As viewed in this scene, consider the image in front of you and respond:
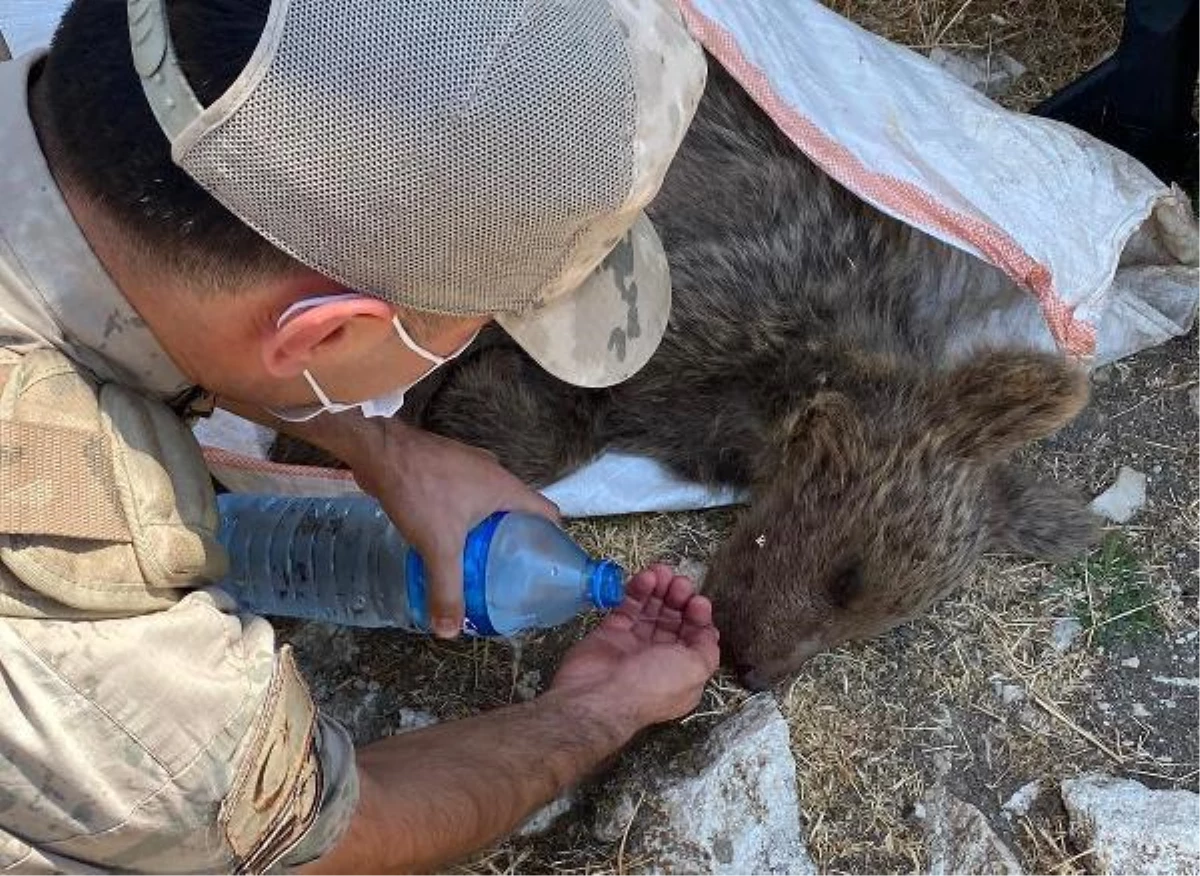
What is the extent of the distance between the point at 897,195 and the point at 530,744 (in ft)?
6.40

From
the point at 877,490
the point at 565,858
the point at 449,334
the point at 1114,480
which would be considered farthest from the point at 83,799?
the point at 1114,480

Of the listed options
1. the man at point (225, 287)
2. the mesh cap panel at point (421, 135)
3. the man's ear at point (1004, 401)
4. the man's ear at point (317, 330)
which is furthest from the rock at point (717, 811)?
the mesh cap panel at point (421, 135)

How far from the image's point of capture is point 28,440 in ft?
7.43

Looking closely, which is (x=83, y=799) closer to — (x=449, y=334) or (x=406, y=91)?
(x=449, y=334)

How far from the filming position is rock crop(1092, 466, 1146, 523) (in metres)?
4.88

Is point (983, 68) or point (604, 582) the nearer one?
point (604, 582)

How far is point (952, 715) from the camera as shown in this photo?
177 inches

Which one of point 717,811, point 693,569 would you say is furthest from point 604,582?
point 693,569

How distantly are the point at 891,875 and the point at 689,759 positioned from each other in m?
0.66

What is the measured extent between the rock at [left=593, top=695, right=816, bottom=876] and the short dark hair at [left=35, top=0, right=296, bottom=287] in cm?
244

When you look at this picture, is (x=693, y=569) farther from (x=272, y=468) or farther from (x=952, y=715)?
(x=272, y=468)

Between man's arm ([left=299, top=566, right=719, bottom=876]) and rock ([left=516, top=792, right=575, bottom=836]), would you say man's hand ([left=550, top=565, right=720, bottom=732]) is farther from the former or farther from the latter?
rock ([left=516, top=792, right=575, bottom=836])

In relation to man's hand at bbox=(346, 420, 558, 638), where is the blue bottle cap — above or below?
below

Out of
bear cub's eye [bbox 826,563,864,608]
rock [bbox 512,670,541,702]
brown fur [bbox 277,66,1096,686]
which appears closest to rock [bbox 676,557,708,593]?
brown fur [bbox 277,66,1096,686]
